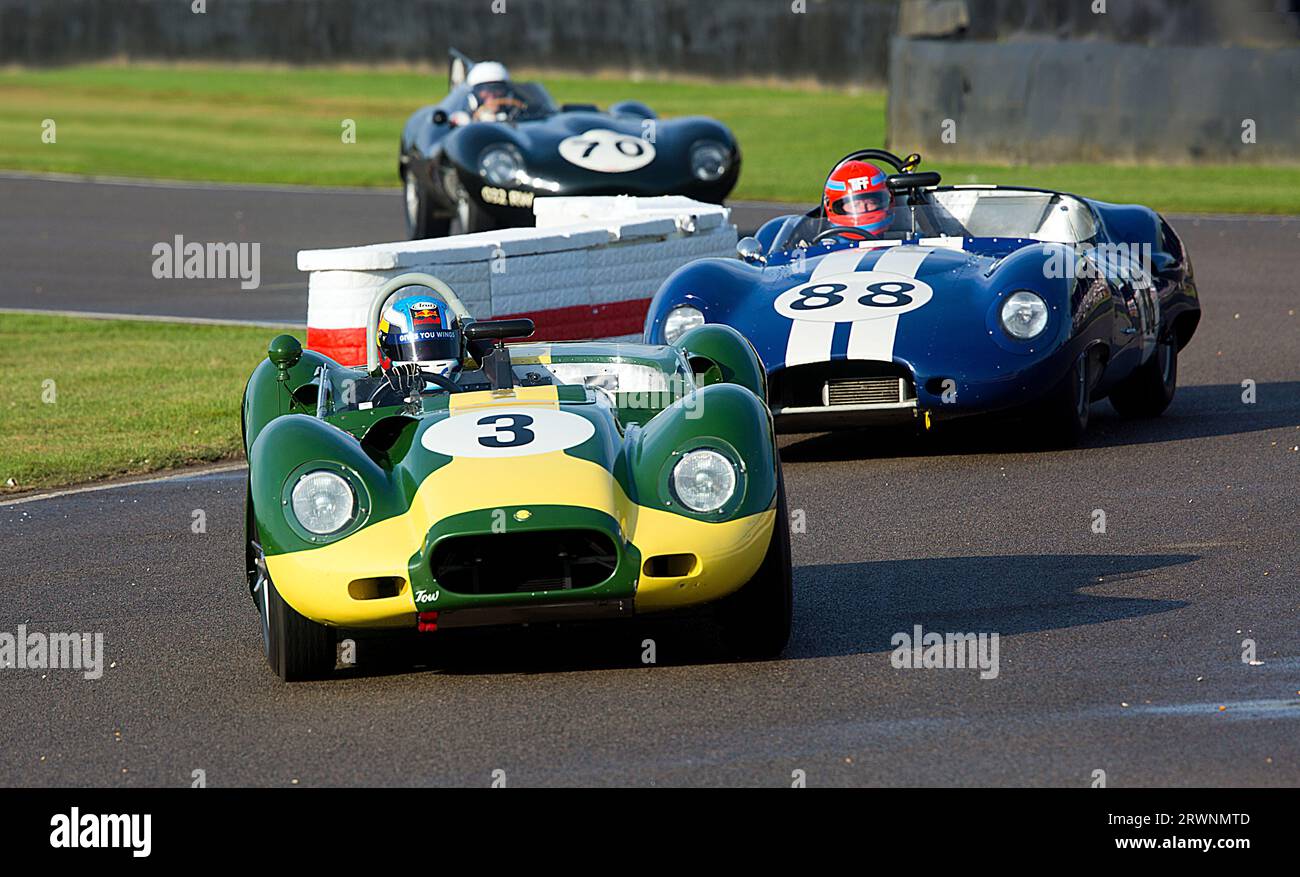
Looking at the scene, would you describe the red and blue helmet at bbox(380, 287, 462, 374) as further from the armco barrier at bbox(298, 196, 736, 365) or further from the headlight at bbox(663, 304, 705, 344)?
the armco barrier at bbox(298, 196, 736, 365)

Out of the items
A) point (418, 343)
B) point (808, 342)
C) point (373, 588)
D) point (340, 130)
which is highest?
point (418, 343)

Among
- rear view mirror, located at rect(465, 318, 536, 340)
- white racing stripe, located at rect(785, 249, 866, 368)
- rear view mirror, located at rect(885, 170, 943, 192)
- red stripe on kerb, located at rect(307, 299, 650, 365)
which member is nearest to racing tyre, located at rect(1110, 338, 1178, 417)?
rear view mirror, located at rect(885, 170, 943, 192)

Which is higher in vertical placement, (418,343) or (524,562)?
(418,343)

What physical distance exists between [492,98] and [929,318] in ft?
33.5

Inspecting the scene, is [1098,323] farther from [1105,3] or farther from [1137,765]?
[1105,3]

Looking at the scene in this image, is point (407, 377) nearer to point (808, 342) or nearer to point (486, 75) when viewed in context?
point (808, 342)

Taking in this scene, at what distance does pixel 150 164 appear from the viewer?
28.9 m

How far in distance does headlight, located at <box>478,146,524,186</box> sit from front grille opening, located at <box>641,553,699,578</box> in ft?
39.4

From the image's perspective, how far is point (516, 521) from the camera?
18.6 feet

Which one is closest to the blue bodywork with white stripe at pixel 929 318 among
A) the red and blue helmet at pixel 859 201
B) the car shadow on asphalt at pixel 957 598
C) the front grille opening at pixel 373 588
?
the red and blue helmet at pixel 859 201

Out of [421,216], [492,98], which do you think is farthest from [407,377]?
[421,216]

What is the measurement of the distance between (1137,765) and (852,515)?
11.1ft

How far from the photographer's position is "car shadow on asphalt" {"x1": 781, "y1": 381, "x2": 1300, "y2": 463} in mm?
9594
